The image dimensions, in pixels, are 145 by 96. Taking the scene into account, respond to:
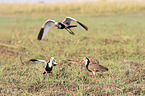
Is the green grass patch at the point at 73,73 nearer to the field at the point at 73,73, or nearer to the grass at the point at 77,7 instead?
the field at the point at 73,73

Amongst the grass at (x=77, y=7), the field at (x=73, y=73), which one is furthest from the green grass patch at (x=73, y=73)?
the grass at (x=77, y=7)

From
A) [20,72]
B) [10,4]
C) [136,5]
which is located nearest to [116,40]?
[20,72]

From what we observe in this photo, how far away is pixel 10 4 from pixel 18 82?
25.0 m

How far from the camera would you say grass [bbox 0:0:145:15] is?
2516 centimetres

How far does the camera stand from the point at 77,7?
26031 mm

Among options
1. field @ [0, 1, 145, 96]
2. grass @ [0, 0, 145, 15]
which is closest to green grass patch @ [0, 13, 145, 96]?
field @ [0, 1, 145, 96]

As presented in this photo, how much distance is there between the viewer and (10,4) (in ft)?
90.8

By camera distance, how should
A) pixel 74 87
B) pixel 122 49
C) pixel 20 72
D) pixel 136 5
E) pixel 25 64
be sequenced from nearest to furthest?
pixel 74 87 < pixel 20 72 < pixel 25 64 < pixel 122 49 < pixel 136 5

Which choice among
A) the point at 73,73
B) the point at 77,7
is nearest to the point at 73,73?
the point at 73,73

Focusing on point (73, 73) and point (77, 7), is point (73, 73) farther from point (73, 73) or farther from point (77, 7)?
point (77, 7)

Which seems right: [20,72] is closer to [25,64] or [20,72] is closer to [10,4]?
[25,64]

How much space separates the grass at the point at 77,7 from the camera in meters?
25.2

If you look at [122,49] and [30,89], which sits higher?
[122,49]

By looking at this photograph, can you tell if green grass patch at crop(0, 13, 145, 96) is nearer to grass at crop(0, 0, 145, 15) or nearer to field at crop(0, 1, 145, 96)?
field at crop(0, 1, 145, 96)
